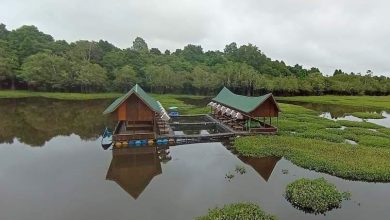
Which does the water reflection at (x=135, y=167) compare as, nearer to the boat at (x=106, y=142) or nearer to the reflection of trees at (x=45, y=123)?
the boat at (x=106, y=142)

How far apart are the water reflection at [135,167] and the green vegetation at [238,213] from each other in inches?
221

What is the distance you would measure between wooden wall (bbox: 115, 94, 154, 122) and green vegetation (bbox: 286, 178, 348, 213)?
1770cm

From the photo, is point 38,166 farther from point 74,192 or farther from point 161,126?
point 161,126

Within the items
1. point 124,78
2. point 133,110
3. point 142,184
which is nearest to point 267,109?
point 133,110

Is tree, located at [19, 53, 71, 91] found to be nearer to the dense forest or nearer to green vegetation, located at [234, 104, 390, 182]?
the dense forest

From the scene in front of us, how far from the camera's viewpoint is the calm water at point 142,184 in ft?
56.1

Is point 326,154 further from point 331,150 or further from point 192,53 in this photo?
point 192,53

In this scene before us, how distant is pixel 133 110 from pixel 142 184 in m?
12.6

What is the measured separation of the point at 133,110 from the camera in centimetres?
3250

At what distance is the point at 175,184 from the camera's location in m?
21.2

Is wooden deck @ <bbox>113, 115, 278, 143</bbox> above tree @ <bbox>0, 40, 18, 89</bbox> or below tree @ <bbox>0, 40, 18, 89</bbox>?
below

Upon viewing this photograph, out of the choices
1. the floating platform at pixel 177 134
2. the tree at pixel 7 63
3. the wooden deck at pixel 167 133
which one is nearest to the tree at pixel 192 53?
the tree at pixel 7 63

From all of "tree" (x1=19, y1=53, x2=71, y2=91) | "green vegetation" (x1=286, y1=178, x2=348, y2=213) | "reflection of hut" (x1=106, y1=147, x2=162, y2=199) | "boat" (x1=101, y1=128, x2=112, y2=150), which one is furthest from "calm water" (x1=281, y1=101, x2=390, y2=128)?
"tree" (x1=19, y1=53, x2=71, y2=91)

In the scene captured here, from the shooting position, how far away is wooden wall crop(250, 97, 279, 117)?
119ft
